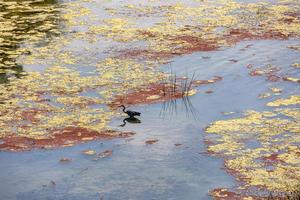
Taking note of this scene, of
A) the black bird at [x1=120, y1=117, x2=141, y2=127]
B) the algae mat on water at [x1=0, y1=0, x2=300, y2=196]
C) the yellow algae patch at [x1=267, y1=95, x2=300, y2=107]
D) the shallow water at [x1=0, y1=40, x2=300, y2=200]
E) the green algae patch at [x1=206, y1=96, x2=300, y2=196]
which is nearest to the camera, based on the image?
the shallow water at [x1=0, y1=40, x2=300, y2=200]

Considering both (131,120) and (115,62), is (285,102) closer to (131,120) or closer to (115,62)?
(131,120)

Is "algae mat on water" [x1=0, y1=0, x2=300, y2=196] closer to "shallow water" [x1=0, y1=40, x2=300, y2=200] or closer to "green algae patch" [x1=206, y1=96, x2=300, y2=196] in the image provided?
"green algae patch" [x1=206, y1=96, x2=300, y2=196]

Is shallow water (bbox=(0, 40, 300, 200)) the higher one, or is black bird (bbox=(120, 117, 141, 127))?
black bird (bbox=(120, 117, 141, 127))

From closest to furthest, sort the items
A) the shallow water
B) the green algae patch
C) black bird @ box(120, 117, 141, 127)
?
1. the shallow water
2. the green algae patch
3. black bird @ box(120, 117, 141, 127)

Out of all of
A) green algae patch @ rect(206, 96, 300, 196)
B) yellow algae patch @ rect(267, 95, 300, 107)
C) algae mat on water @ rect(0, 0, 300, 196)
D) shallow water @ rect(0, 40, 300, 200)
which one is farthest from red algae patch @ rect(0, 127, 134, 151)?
yellow algae patch @ rect(267, 95, 300, 107)

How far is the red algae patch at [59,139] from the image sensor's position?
33.2 ft

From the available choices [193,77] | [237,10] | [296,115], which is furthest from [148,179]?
[237,10]

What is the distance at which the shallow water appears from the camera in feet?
28.1

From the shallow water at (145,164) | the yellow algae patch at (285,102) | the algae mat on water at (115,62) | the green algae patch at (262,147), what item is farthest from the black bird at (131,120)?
the yellow algae patch at (285,102)

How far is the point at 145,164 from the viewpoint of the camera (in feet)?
30.7

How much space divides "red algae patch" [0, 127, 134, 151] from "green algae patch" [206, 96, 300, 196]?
1.87 metres

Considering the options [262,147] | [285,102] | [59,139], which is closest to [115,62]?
[59,139]

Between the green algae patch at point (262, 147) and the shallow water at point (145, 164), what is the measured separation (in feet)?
0.85

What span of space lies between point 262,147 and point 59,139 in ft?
12.2
